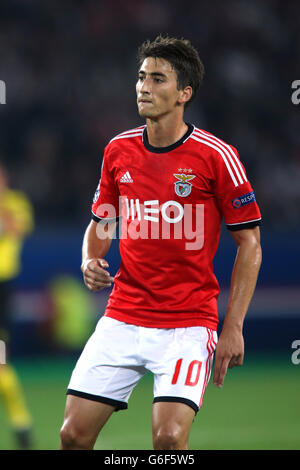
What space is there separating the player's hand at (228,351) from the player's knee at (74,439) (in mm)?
659

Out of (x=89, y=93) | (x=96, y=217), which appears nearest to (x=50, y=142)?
(x=89, y=93)

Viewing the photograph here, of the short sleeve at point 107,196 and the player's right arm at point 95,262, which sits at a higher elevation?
the short sleeve at point 107,196

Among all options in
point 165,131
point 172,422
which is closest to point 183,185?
point 165,131

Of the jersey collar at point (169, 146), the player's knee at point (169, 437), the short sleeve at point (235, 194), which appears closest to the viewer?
the player's knee at point (169, 437)

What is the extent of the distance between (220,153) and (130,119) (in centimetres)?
714

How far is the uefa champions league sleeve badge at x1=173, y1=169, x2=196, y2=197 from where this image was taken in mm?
4074

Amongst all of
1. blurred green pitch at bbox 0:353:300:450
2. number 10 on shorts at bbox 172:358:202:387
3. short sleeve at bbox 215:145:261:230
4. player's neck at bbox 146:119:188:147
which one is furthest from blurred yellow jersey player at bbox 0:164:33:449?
short sleeve at bbox 215:145:261:230

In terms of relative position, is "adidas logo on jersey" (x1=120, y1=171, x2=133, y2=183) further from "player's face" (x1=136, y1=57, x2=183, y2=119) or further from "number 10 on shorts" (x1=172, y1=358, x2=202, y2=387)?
"number 10 on shorts" (x1=172, y1=358, x2=202, y2=387)

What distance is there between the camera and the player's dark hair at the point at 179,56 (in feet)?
13.7

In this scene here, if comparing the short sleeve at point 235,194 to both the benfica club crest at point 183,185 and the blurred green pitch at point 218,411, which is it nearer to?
the benfica club crest at point 183,185

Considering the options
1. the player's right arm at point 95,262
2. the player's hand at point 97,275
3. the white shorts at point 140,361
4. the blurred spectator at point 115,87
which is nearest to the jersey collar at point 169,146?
the player's right arm at point 95,262

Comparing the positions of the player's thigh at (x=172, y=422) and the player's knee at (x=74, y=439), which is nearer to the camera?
the player's thigh at (x=172, y=422)

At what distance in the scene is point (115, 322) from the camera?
418 cm
